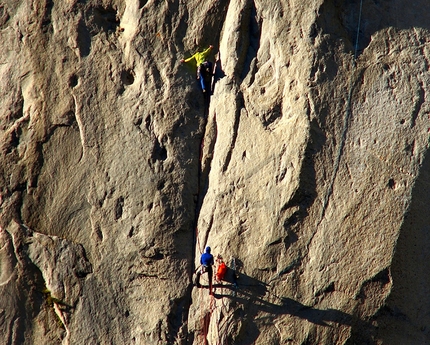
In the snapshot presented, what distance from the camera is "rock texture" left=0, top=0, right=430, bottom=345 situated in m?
11.1

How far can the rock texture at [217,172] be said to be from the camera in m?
11.1

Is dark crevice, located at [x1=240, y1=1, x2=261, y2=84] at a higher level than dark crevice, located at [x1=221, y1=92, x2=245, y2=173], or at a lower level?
higher

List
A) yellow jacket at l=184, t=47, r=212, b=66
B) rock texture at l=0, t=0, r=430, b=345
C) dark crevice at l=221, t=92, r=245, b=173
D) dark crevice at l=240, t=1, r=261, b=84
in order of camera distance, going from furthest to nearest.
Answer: yellow jacket at l=184, t=47, r=212, b=66 < dark crevice at l=240, t=1, r=261, b=84 < dark crevice at l=221, t=92, r=245, b=173 < rock texture at l=0, t=0, r=430, b=345

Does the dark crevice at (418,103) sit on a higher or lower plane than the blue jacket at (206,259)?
higher

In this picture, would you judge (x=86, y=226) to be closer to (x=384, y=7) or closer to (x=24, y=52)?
(x=24, y=52)

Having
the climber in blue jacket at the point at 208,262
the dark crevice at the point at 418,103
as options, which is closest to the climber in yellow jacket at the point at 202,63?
the climber in blue jacket at the point at 208,262

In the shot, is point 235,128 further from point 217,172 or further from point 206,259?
point 206,259

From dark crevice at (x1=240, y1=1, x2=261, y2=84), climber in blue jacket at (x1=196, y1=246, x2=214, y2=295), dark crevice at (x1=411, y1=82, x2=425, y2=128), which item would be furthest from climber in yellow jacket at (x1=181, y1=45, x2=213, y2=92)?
dark crevice at (x1=411, y1=82, x2=425, y2=128)

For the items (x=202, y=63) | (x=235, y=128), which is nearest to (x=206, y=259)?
(x=235, y=128)

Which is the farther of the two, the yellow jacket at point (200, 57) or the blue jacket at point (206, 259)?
the yellow jacket at point (200, 57)

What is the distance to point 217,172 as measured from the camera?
11875 mm

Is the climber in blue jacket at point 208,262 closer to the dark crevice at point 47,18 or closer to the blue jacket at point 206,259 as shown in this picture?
the blue jacket at point 206,259

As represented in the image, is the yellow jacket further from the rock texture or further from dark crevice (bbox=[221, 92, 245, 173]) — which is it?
dark crevice (bbox=[221, 92, 245, 173])

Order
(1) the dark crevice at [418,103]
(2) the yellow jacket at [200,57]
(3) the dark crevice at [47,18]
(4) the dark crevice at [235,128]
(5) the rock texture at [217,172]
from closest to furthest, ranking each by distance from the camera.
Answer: (5) the rock texture at [217,172]
(1) the dark crevice at [418,103]
(4) the dark crevice at [235,128]
(2) the yellow jacket at [200,57]
(3) the dark crevice at [47,18]
